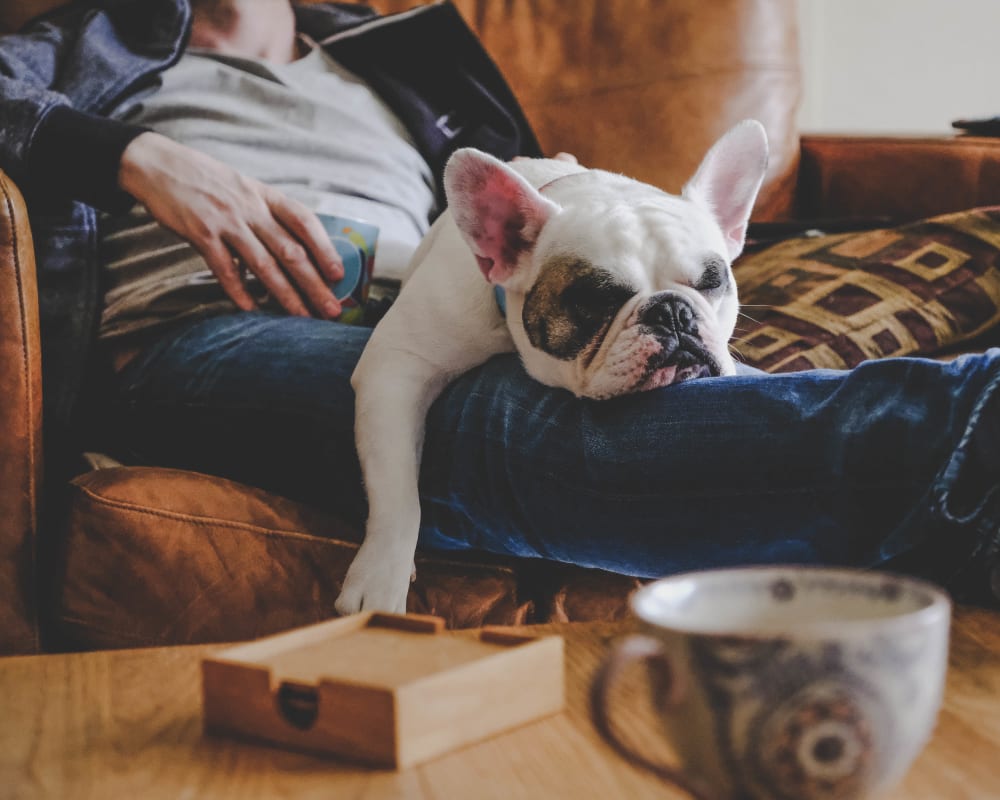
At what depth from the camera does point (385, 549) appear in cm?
91

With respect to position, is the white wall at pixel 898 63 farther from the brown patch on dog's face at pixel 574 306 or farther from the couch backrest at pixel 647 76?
the brown patch on dog's face at pixel 574 306

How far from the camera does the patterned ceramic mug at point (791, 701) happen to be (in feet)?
1.03

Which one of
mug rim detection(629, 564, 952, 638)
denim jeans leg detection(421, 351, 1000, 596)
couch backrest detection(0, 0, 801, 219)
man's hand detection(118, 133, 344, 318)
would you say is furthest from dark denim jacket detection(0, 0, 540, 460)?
mug rim detection(629, 564, 952, 638)

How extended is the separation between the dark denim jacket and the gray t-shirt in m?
0.05

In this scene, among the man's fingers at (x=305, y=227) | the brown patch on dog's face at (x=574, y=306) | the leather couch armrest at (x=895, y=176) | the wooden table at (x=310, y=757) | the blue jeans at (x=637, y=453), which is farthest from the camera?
the leather couch armrest at (x=895, y=176)

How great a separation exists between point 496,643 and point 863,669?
229mm

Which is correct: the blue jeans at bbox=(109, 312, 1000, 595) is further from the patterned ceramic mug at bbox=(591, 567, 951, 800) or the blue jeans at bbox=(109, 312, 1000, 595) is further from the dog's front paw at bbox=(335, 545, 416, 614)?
the patterned ceramic mug at bbox=(591, 567, 951, 800)

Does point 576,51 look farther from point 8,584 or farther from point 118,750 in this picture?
point 118,750

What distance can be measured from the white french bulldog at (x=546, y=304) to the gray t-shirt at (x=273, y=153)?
0.30 meters

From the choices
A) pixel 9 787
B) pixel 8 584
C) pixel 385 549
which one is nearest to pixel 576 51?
pixel 385 549

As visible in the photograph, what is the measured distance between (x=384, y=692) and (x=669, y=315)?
56cm

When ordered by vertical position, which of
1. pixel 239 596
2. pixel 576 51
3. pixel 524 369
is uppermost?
pixel 576 51

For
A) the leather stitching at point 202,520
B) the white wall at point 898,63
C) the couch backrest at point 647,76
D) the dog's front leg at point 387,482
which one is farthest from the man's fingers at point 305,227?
the white wall at point 898,63

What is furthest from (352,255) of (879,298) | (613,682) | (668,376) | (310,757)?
(613,682)
